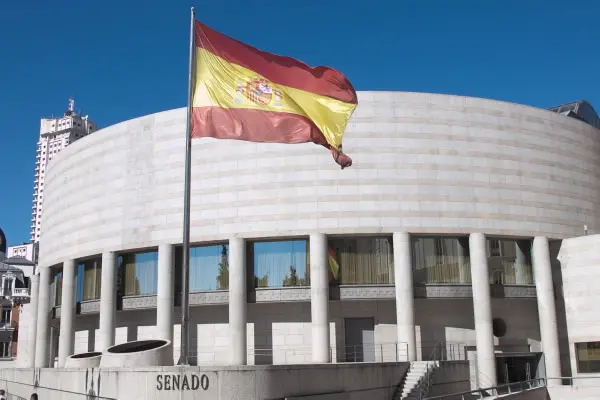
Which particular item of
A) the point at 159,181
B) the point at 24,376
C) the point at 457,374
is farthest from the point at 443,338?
the point at 24,376

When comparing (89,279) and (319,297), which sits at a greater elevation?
(89,279)

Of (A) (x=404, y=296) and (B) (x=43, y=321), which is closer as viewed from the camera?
(A) (x=404, y=296)

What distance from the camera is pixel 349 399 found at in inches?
1198

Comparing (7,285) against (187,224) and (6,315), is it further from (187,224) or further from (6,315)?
(187,224)

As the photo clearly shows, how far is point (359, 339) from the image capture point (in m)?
43.0

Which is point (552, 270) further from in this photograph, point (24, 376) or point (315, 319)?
point (24, 376)

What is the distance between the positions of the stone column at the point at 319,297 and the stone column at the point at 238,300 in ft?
12.9

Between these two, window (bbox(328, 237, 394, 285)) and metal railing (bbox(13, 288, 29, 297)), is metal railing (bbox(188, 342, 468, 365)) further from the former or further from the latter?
metal railing (bbox(13, 288, 29, 297))

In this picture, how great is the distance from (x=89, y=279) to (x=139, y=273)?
5322mm

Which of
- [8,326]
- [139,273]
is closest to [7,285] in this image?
[8,326]

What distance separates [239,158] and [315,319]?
417 inches

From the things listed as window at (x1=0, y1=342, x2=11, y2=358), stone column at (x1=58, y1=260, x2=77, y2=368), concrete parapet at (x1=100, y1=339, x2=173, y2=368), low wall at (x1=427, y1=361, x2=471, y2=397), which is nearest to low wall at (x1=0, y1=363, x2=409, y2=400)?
concrete parapet at (x1=100, y1=339, x2=173, y2=368)

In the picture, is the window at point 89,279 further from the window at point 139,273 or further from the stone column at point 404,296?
the stone column at point 404,296

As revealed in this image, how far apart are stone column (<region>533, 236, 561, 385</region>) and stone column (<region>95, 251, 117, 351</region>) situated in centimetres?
2612
